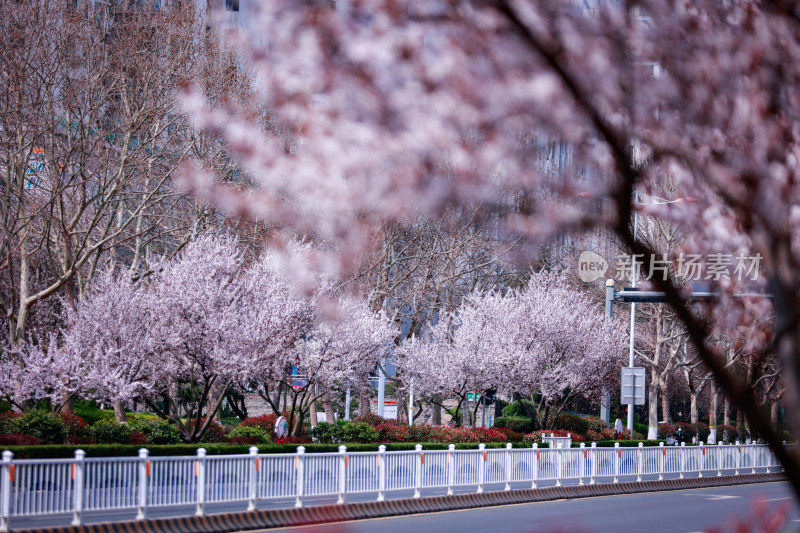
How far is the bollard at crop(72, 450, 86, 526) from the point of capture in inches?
504

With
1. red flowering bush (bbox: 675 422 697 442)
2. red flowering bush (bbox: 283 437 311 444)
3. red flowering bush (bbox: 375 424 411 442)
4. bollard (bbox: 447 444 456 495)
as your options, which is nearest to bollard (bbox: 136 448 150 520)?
bollard (bbox: 447 444 456 495)

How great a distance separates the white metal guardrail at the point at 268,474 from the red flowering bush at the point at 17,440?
214 inches

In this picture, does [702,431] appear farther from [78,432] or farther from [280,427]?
[78,432]

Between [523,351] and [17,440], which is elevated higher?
[523,351]

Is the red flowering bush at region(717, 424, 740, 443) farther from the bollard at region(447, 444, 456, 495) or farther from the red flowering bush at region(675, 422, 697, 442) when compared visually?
the bollard at region(447, 444, 456, 495)

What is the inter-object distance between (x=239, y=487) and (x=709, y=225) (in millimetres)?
11328

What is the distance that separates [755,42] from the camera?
4.30 metres

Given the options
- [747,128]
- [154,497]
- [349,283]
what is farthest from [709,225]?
[349,283]

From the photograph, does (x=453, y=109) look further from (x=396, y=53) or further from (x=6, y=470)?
(x=6, y=470)

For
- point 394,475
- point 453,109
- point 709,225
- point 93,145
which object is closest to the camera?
point 453,109

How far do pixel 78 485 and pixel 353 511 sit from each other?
5690mm

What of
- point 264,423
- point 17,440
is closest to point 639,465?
point 264,423

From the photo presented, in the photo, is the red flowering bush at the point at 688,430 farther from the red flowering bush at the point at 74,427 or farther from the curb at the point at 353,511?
the red flowering bush at the point at 74,427

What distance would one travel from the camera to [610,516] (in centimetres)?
1848
